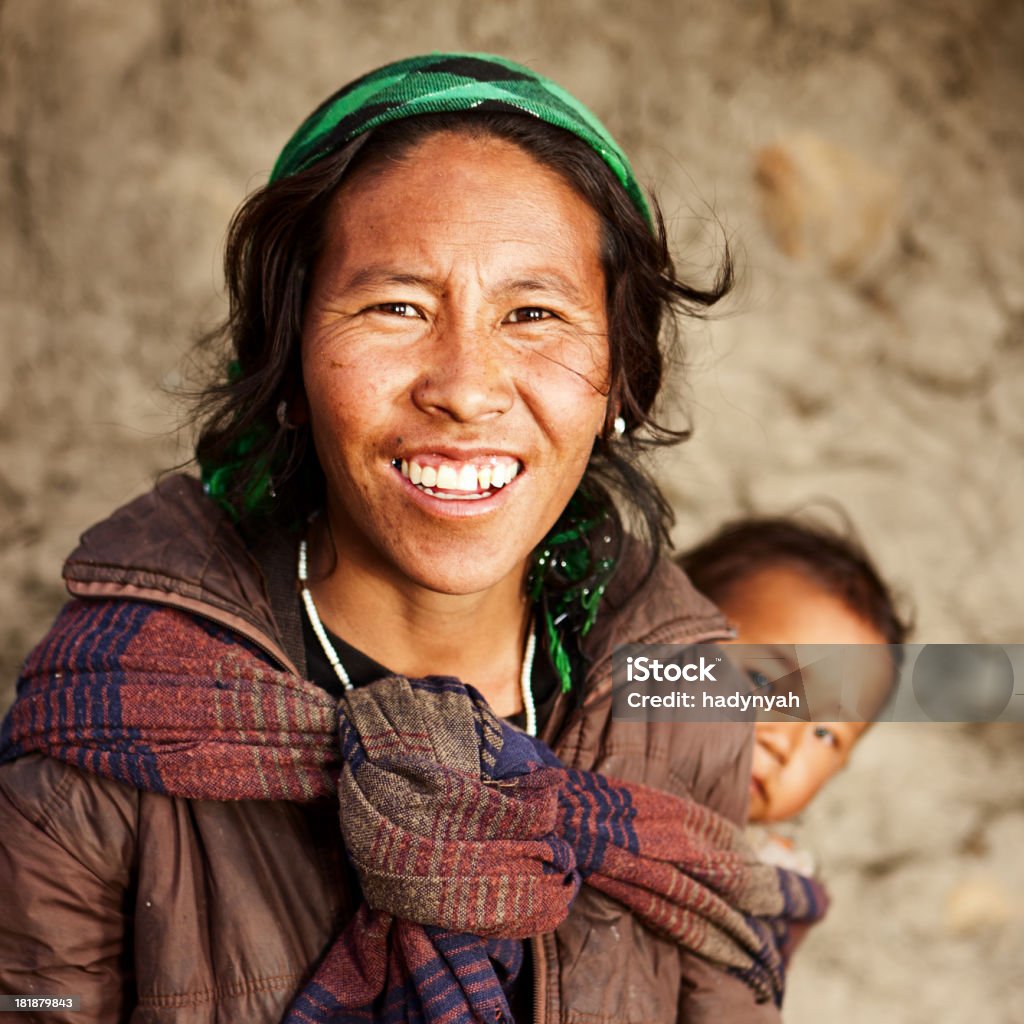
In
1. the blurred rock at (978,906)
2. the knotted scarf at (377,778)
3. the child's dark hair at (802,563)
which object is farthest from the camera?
the blurred rock at (978,906)

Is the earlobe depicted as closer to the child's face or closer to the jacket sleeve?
the jacket sleeve

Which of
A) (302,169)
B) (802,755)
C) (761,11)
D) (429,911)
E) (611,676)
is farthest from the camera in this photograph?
(761,11)

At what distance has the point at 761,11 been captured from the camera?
2.96m

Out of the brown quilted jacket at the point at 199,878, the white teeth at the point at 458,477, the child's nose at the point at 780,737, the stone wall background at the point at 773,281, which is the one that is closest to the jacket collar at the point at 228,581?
the brown quilted jacket at the point at 199,878

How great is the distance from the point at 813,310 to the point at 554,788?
1913mm

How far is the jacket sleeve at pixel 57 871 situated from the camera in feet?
4.91

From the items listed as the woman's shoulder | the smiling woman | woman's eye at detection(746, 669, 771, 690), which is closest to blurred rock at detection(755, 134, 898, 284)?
woman's eye at detection(746, 669, 771, 690)

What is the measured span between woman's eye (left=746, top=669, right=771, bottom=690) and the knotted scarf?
2.61 ft

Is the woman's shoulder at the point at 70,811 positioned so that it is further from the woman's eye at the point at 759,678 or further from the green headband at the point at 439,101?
the woman's eye at the point at 759,678

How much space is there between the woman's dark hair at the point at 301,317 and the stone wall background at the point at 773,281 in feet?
3.12

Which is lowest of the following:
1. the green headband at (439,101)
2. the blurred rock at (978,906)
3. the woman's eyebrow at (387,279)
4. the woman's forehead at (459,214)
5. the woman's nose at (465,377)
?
the blurred rock at (978,906)

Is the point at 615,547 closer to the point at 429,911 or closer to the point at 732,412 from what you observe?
the point at 429,911

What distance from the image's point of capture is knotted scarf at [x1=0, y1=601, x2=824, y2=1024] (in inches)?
56.2

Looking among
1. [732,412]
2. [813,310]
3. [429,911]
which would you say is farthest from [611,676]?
[813,310]
